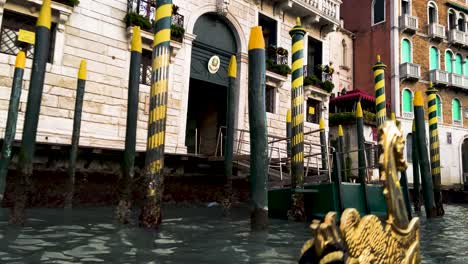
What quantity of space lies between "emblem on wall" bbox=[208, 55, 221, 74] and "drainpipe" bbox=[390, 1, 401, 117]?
11725 millimetres

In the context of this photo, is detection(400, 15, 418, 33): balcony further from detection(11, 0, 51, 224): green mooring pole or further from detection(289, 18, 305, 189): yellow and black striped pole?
detection(11, 0, 51, 224): green mooring pole

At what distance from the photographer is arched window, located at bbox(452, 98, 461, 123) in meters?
23.0

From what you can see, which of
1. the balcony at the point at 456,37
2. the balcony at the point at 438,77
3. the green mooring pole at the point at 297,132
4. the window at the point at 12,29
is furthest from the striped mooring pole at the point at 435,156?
the balcony at the point at 456,37

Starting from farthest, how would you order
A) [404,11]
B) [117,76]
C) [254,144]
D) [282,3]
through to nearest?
[404,11], [282,3], [117,76], [254,144]

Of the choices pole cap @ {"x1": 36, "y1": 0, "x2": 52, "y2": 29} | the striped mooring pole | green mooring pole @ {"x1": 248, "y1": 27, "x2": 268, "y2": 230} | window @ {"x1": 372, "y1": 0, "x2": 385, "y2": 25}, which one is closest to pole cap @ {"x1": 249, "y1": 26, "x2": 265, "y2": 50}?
green mooring pole @ {"x1": 248, "y1": 27, "x2": 268, "y2": 230}

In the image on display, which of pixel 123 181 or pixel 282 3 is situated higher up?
pixel 282 3

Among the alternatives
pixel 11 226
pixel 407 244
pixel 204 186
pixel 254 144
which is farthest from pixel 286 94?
pixel 407 244

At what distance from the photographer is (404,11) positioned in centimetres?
2212

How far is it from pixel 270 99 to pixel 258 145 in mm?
9204

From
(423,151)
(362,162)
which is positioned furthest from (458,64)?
(423,151)

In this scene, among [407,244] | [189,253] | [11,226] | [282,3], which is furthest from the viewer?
[282,3]

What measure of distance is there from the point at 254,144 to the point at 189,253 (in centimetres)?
196

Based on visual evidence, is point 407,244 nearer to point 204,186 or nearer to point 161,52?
point 161,52

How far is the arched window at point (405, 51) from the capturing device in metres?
21.4
